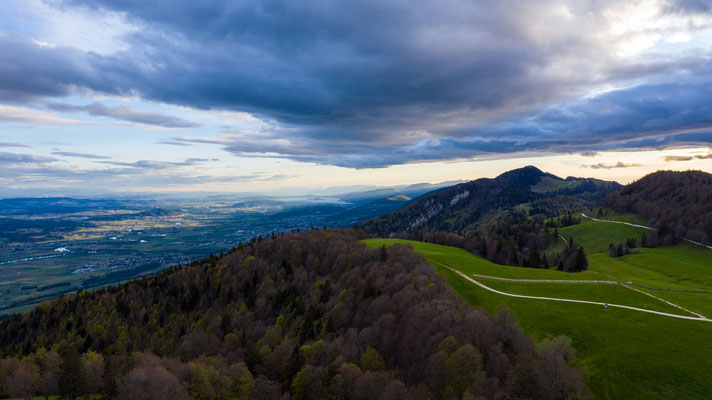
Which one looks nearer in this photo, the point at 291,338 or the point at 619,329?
the point at 619,329

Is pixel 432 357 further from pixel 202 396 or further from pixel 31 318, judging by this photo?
pixel 31 318

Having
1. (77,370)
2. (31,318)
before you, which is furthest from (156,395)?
(31,318)

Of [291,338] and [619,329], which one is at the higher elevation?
[619,329]

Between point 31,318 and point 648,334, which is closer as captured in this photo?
point 648,334

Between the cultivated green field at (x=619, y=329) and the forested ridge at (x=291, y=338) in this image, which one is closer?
the cultivated green field at (x=619, y=329)
